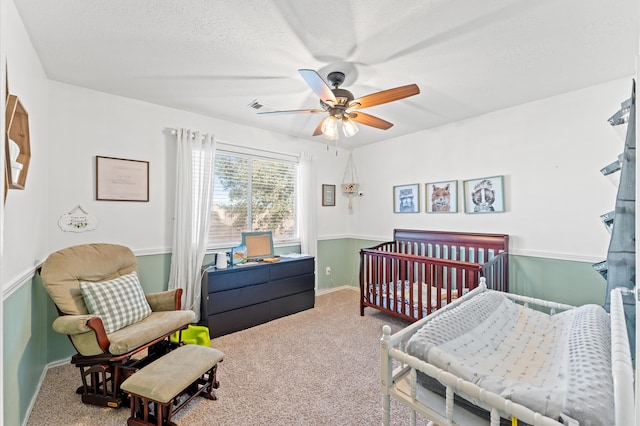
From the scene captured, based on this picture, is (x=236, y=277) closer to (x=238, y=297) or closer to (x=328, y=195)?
(x=238, y=297)

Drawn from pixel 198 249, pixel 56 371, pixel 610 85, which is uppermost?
pixel 610 85

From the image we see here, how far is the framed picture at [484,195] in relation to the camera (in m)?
3.17

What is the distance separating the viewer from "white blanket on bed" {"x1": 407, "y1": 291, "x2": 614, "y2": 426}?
0.97m

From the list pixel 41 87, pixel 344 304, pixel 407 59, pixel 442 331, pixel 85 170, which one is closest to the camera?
pixel 442 331

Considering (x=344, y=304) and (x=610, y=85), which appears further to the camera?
(x=344, y=304)

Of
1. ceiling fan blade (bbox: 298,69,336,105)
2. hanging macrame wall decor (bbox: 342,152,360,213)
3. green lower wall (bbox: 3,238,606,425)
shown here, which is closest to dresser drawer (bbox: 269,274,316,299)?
green lower wall (bbox: 3,238,606,425)

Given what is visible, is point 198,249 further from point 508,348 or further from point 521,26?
point 521,26

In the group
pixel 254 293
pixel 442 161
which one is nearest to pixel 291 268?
pixel 254 293

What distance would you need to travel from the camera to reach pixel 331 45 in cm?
192

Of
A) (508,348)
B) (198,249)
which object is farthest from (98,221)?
(508,348)

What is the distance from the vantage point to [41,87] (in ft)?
7.35

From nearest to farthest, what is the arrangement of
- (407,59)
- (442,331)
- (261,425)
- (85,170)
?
(442,331), (261,425), (407,59), (85,170)

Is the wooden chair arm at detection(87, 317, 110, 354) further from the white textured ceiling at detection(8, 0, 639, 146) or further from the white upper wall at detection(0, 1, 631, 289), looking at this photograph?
the white textured ceiling at detection(8, 0, 639, 146)

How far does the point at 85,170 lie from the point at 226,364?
2181mm
